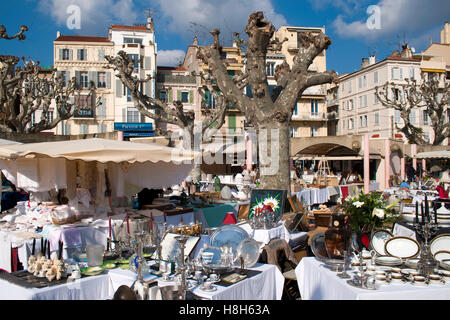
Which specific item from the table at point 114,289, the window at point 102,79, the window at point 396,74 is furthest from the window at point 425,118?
the table at point 114,289

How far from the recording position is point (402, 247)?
394 centimetres

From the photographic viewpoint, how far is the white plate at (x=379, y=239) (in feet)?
13.5

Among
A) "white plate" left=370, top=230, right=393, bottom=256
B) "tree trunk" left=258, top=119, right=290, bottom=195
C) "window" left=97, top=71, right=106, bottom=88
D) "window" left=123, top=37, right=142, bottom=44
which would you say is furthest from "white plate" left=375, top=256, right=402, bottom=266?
"window" left=123, top=37, right=142, bottom=44

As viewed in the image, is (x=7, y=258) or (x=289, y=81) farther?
(x=289, y=81)

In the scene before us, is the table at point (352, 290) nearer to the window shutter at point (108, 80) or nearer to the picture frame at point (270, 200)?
the picture frame at point (270, 200)

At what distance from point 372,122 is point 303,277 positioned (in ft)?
124

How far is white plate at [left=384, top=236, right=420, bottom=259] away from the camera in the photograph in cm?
385

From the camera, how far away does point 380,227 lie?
14.7 feet

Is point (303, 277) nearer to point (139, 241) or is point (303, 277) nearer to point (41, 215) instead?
point (139, 241)

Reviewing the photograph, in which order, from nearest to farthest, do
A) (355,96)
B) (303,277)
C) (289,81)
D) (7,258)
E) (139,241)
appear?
(139,241) → (303,277) → (7,258) → (289,81) → (355,96)

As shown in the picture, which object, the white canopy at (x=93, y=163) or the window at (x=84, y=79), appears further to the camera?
the window at (x=84, y=79)

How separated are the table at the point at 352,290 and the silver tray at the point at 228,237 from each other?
826 millimetres

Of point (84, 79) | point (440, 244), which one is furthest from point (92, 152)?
point (84, 79)
